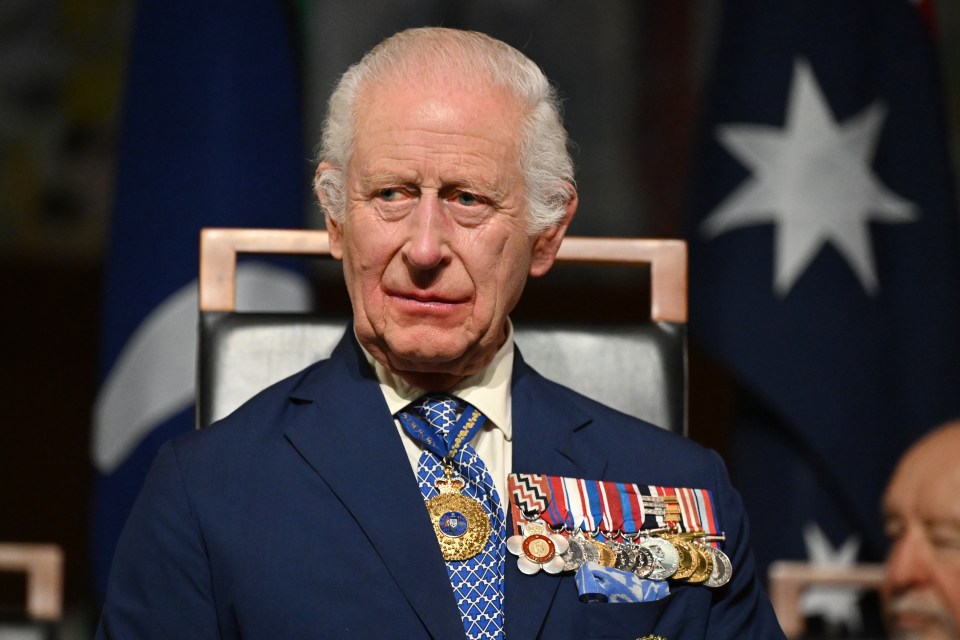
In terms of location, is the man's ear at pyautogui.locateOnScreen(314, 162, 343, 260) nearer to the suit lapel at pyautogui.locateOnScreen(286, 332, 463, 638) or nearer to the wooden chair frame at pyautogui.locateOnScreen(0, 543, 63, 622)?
the suit lapel at pyautogui.locateOnScreen(286, 332, 463, 638)

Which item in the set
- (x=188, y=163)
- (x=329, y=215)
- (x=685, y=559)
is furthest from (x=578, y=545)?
(x=188, y=163)

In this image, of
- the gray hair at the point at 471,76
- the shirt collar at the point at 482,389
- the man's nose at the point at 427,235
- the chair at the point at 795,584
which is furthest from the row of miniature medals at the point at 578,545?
the chair at the point at 795,584

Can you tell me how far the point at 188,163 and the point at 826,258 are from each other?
1537 mm

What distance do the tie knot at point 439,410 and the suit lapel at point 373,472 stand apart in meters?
0.05

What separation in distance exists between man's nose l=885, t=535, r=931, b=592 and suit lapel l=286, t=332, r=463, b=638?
3.55 ft

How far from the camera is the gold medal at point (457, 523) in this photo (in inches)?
58.1

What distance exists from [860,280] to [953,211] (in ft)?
1.06

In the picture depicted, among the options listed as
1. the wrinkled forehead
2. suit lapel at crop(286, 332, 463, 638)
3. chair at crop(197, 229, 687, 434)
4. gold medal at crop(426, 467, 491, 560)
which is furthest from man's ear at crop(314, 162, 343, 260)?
the wrinkled forehead

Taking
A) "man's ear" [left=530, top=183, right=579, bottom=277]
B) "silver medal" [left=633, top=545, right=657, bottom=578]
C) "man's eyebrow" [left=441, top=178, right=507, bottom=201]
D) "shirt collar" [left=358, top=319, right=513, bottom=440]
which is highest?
"man's eyebrow" [left=441, top=178, right=507, bottom=201]

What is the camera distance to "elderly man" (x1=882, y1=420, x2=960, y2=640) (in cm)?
212

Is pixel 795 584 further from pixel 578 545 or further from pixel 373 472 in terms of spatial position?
pixel 373 472

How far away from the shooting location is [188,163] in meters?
2.89

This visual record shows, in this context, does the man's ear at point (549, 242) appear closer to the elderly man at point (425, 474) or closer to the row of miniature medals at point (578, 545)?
the elderly man at point (425, 474)

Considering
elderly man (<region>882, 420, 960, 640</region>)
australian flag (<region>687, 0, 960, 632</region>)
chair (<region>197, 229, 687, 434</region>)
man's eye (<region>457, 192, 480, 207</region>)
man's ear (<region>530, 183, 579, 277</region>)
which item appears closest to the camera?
man's eye (<region>457, 192, 480, 207</region>)
